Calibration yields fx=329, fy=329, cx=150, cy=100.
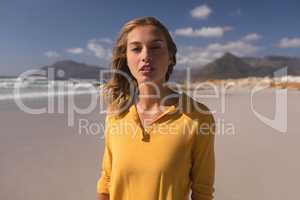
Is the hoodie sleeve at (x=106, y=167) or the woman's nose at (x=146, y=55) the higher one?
the woman's nose at (x=146, y=55)

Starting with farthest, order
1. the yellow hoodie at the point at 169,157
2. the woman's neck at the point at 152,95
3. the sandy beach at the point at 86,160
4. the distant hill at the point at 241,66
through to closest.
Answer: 1. the distant hill at the point at 241,66
2. the sandy beach at the point at 86,160
3. the woman's neck at the point at 152,95
4. the yellow hoodie at the point at 169,157

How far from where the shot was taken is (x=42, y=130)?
5301 millimetres

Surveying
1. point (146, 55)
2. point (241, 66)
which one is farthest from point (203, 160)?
point (241, 66)

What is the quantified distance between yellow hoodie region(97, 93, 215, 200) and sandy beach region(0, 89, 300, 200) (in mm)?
2109

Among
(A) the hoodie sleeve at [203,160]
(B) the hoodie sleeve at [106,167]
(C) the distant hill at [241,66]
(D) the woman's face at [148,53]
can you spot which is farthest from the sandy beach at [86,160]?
(C) the distant hill at [241,66]

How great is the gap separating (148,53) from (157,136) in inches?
11.2

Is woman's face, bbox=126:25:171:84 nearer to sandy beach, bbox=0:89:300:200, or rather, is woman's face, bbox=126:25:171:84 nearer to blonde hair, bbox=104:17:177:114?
blonde hair, bbox=104:17:177:114

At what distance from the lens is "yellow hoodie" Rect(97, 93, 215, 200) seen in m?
1.08

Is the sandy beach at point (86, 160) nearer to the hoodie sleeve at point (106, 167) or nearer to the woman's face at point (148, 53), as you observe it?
the hoodie sleeve at point (106, 167)

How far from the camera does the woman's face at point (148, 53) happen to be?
1.13 m

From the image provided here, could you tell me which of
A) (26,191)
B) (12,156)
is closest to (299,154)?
(26,191)

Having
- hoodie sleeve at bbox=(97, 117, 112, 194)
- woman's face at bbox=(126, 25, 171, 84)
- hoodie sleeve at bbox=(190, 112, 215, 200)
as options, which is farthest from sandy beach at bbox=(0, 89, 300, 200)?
woman's face at bbox=(126, 25, 171, 84)

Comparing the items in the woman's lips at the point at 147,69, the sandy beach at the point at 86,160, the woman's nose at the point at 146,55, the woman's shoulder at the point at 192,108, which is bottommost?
the sandy beach at the point at 86,160

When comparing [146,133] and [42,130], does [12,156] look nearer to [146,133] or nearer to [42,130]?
[42,130]
